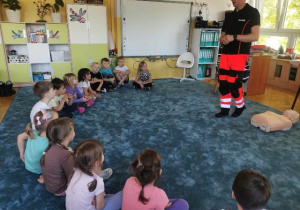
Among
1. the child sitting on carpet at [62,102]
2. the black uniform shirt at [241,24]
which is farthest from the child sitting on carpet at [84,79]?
the black uniform shirt at [241,24]

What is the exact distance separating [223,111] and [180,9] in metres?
3.14

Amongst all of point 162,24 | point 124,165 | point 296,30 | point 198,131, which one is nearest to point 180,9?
point 162,24

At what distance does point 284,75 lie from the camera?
16.4 ft

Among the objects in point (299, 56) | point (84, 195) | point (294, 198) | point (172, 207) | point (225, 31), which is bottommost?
point (294, 198)

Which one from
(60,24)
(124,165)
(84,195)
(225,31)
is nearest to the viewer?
(84,195)

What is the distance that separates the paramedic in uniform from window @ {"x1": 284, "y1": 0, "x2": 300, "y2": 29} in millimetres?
3133

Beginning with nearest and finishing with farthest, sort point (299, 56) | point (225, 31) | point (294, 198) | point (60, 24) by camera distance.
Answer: point (294, 198), point (225, 31), point (60, 24), point (299, 56)

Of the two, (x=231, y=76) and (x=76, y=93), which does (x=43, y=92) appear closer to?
(x=76, y=93)

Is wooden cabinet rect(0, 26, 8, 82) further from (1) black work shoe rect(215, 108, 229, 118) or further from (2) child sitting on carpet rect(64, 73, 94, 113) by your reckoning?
(1) black work shoe rect(215, 108, 229, 118)

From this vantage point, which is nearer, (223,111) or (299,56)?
(223,111)

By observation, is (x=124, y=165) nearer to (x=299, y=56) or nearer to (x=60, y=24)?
(x=60, y=24)

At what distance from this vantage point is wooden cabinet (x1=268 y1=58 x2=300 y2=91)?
4766 millimetres

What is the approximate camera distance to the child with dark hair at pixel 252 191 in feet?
3.23

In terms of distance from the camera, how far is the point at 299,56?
195 inches
